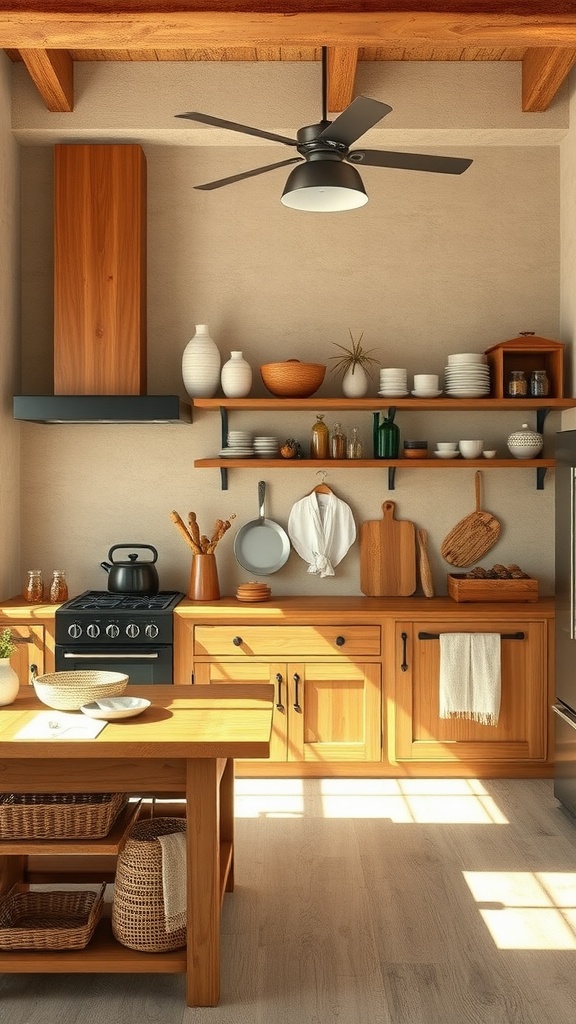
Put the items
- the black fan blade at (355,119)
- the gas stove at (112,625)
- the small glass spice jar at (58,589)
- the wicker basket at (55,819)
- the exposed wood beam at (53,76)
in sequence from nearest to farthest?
the black fan blade at (355,119), the wicker basket at (55,819), the exposed wood beam at (53,76), the gas stove at (112,625), the small glass spice jar at (58,589)

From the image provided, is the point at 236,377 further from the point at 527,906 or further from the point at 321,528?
the point at 527,906

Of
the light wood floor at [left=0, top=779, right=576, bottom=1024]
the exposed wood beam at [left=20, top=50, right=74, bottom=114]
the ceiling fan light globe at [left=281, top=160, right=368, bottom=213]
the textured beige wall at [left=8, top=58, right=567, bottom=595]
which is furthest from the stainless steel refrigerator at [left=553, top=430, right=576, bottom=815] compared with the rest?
the exposed wood beam at [left=20, top=50, right=74, bottom=114]

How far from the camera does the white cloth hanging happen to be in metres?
5.15

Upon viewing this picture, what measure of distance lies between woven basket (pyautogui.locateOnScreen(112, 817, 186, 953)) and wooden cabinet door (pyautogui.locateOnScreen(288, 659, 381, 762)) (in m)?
1.88

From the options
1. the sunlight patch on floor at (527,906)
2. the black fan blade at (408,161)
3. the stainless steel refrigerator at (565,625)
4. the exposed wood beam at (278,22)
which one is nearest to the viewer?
the black fan blade at (408,161)

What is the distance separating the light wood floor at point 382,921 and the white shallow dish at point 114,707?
2.68 ft

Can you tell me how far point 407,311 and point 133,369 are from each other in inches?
59.4

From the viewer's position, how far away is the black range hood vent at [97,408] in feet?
15.3

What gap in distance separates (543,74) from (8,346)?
2966mm

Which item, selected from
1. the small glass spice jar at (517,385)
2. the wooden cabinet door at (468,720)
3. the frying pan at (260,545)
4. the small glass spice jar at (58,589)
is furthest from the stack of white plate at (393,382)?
the small glass spice jar at (58,589)

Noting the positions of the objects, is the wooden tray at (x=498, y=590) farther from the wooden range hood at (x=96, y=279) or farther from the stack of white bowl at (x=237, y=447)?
the wooden range hood at (x=96, y=279)

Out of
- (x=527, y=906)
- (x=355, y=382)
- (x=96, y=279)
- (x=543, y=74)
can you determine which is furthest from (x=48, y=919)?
(x=543, y=74)

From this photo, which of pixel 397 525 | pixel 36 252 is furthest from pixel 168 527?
pixel 36 252

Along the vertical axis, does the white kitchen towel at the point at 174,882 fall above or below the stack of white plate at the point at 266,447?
below
